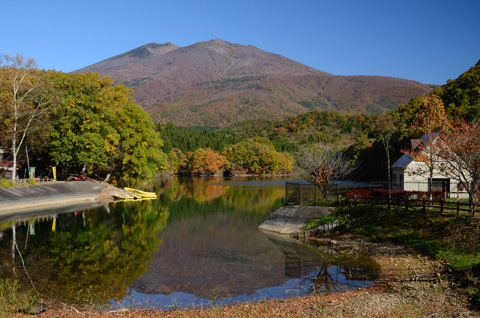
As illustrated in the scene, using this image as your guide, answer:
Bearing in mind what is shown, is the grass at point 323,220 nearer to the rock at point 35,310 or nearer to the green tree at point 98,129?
the rock at point 35,310

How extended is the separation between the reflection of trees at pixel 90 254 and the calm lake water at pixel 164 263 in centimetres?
4

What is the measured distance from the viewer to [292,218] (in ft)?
98.6

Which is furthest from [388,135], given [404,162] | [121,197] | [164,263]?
[164,263]

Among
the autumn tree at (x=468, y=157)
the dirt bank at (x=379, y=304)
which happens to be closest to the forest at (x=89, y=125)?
the autumn tree at (x=468, y=157)

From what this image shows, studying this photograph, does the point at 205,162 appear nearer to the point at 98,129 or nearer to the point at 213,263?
the point at 98,129

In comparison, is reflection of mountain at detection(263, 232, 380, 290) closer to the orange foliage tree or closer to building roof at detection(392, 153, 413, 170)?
building roof at detection(392, 153, 413, 170)

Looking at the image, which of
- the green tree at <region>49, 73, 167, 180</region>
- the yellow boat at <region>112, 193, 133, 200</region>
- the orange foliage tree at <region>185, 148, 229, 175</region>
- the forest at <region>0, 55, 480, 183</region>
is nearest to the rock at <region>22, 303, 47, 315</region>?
the forest at <region>0, 55, 480, 183</region>

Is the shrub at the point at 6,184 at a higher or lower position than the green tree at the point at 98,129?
lower

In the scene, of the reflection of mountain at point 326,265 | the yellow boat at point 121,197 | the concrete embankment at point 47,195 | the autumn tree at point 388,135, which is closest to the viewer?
the reflection of mountain at point 326,265

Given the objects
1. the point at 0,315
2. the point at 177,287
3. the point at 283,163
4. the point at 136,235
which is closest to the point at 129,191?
the point at 136,235

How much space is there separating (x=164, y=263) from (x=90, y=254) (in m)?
4.79

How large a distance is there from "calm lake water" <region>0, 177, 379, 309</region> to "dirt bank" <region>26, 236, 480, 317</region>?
1229 mm

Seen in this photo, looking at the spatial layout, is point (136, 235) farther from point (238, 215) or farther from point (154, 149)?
point (154, 149)

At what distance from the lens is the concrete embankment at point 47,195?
40.5 m
